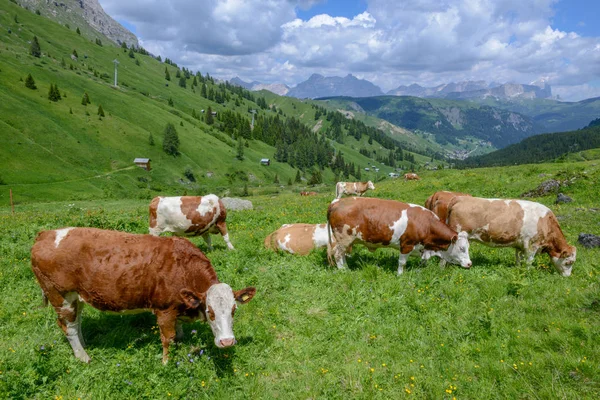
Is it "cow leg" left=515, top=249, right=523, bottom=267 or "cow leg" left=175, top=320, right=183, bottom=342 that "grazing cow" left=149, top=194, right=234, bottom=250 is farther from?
"cow leg" left=515, top=249, right=523, bottom=267

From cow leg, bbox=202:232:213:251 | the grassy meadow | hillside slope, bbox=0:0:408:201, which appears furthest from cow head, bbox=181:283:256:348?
hillside slope, bbox=0:0:408:201

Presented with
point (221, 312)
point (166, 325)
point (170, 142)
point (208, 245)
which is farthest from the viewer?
point (170, 142)

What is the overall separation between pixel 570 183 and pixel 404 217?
21.7 metres

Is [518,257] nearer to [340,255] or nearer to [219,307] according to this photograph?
[340,255]

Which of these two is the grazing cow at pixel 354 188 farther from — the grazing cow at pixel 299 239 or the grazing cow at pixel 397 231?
the grazing cow at pixel 397 231

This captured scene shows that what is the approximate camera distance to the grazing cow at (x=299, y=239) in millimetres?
14484

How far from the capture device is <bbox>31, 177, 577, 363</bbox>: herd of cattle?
23.7ft

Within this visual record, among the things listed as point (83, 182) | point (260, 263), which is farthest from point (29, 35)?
point (260, 263)

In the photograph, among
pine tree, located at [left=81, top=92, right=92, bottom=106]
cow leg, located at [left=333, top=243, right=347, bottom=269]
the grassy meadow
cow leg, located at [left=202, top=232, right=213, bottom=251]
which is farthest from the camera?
pine tree, located at [left=81, top=92, right=92, bottom=106]

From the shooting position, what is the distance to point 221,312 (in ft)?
22.4

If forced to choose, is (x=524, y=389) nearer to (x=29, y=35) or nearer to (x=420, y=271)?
(x=420, y=271)

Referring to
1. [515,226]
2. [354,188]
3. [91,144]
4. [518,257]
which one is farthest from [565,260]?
[91,144]

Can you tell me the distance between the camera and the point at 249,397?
6.66m

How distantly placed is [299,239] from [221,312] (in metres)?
8.05
